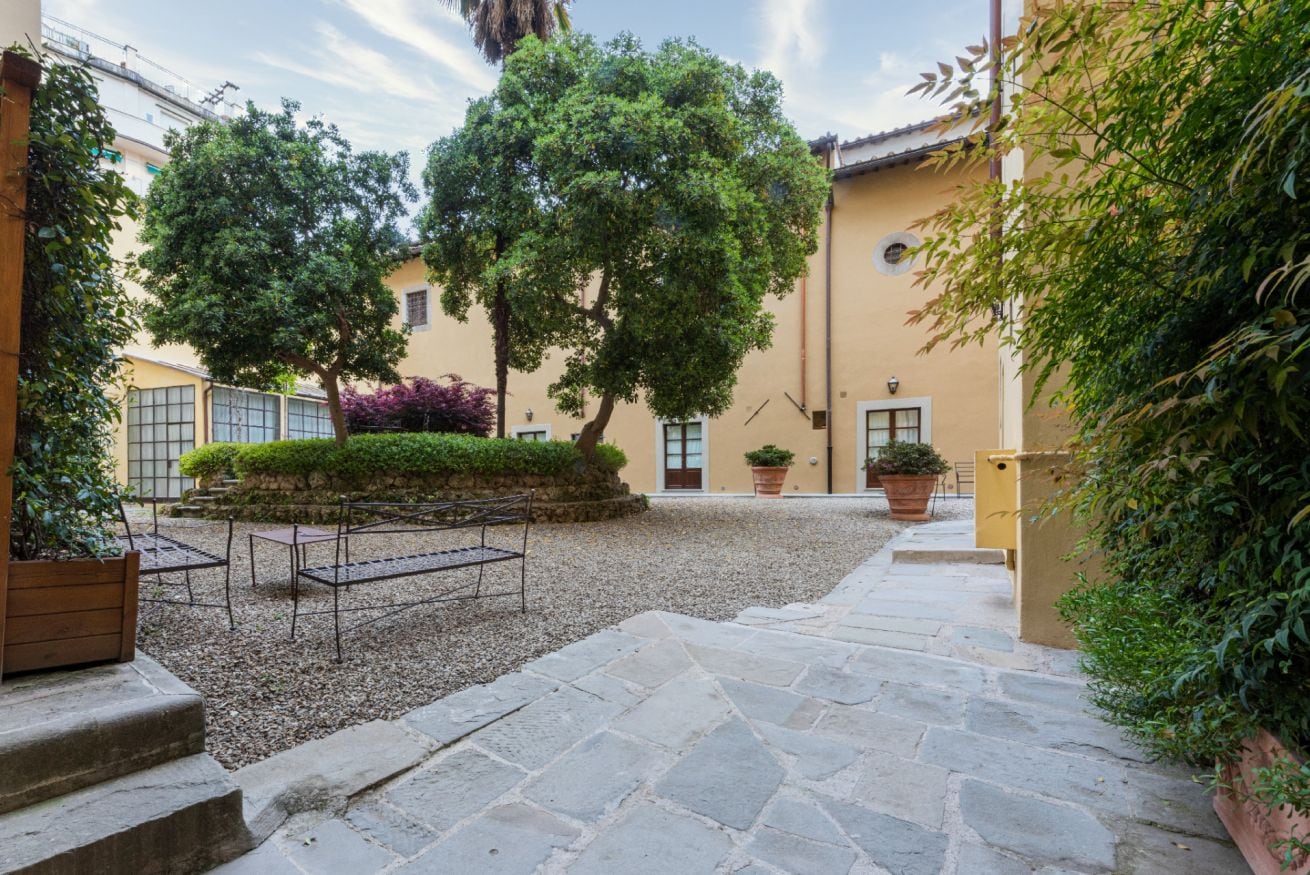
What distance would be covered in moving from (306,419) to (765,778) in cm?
1342

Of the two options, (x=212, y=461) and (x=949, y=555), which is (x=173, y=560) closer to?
(x=949, y=555)

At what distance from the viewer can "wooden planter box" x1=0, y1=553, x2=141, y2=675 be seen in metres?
1.51

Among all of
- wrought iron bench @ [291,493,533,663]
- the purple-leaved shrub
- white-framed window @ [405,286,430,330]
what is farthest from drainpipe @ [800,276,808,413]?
white-framed window @ [405,286,430,330]

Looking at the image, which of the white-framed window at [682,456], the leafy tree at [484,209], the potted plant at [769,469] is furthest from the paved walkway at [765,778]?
the white-framed window at [682,456]

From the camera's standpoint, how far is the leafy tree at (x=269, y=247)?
6.62 meters

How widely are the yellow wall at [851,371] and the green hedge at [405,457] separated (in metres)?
6.14

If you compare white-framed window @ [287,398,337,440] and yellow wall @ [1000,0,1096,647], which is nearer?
yellow wall @ [1000,0,1096,647]

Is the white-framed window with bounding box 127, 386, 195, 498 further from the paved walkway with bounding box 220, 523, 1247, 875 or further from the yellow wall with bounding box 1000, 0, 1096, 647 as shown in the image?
the yellow wall with bounding box 1000, 0, 1096, 647

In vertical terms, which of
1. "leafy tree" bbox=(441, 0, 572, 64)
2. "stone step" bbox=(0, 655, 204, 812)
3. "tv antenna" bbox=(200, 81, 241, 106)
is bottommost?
"stone step" bbox=(0, 655, 204, 812)

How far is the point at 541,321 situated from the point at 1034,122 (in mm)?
6444

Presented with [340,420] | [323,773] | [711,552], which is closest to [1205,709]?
[323,773]

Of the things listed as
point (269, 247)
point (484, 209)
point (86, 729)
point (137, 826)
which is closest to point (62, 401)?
point (86, 729)

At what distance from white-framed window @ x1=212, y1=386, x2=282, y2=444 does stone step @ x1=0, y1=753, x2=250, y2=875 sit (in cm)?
1061

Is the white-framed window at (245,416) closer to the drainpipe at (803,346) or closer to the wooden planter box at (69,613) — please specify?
the wooden planter box at (69,613)
